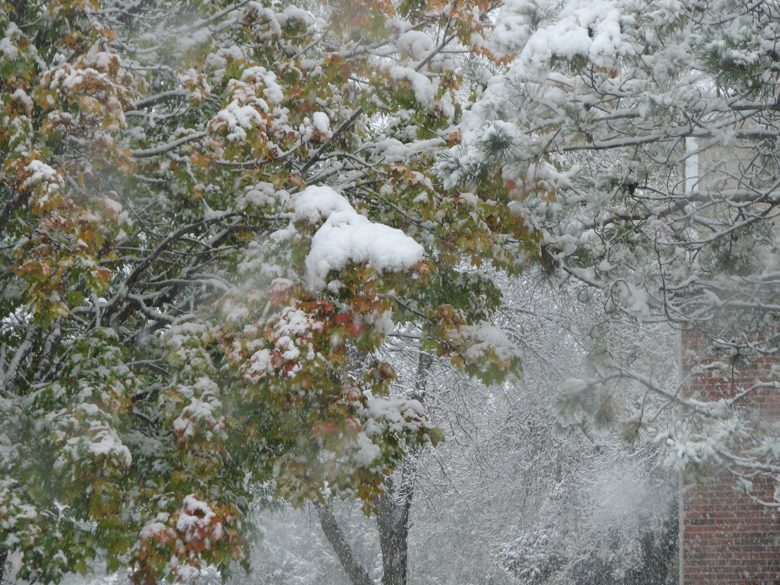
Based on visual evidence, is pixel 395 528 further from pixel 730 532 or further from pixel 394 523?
pixel 730 532

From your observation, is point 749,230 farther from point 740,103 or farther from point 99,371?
point 99,371

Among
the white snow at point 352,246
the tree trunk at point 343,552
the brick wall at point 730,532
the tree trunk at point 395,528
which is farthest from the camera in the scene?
the tree trunk at point 343,552

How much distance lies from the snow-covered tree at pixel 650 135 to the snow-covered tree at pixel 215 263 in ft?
2.56

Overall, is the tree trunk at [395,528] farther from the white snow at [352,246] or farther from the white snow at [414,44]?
the white snow at [352,246]

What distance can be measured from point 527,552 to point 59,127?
14.0 m

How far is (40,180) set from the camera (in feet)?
14.8

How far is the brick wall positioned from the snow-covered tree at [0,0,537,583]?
3.69m

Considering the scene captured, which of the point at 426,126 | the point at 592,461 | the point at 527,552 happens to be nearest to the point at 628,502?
the point at 592,461

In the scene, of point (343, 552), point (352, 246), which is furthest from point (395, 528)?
point (352, 246)

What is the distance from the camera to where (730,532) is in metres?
8.41

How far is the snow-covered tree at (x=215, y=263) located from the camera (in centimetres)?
477

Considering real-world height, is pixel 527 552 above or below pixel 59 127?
below

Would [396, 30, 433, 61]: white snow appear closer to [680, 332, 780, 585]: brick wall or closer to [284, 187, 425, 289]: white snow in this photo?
Result: [284, 187, 425, 289]: white snow

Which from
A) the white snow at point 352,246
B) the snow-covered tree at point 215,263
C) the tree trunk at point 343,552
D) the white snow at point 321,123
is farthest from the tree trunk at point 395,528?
the white snow at point 352,246
